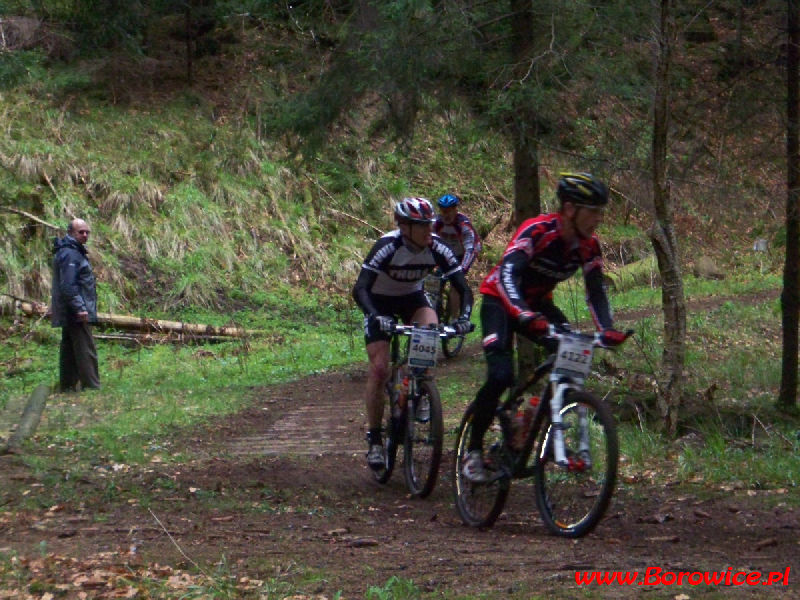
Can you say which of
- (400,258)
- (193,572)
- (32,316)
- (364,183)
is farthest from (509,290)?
(364,183)

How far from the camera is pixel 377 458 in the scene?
821 centimetres

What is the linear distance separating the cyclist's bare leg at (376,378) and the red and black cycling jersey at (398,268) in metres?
0.36

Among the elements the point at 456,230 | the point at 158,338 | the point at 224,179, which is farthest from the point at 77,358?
the point at 224,179

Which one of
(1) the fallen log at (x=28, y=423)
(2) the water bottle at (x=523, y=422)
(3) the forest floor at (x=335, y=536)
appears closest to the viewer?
(3) the forest floor at (x=335, y=536)

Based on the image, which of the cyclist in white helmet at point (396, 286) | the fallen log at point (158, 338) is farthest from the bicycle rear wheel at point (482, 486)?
the fallen log at point (158, 338)

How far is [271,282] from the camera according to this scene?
71.9 ft

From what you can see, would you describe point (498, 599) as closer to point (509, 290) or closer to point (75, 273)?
point (509, 290)

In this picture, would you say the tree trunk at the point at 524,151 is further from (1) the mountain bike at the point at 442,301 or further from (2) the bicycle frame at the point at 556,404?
(2) the bicycle frame at the point at 556,404

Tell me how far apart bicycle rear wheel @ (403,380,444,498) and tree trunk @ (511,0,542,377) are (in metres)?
3.19

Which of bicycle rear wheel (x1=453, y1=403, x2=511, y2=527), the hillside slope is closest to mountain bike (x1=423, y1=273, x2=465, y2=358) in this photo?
the hillside slope

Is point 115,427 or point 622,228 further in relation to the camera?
point 622,228

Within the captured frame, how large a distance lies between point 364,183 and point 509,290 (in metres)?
20.3

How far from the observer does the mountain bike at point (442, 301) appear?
14.4 m

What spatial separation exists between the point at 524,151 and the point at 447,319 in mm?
4543
